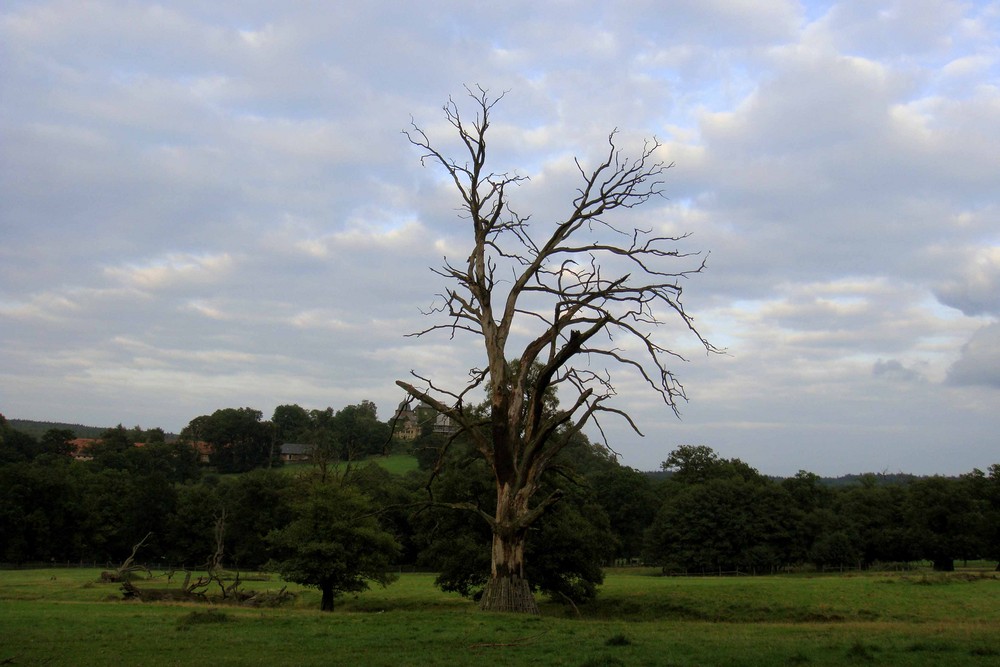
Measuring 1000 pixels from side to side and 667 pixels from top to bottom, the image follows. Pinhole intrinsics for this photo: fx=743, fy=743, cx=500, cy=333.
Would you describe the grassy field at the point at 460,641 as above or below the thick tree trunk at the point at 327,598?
above

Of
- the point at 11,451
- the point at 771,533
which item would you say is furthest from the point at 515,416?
the point at 11,451

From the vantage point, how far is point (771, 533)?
7031 cm

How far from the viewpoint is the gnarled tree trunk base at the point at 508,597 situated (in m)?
18.8

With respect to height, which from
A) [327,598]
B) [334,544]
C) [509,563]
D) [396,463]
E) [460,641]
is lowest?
[327,598]

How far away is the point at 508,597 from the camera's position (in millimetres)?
18859

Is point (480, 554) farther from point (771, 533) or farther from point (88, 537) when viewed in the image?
point (88, 537)

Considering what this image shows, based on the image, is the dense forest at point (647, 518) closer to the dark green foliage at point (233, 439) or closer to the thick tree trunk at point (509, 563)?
the thick tree trunk at point (509, 563)

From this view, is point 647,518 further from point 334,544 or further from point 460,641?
point 460,641

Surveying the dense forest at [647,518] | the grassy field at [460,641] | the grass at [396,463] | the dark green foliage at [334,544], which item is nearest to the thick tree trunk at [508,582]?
the grassy field at [460,641]

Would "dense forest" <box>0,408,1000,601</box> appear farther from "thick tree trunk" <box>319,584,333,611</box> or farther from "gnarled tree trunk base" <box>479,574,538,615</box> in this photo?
"gnarled tree trunk base" <box>479,574,538,615</box>

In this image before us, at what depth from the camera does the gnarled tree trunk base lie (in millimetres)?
18750

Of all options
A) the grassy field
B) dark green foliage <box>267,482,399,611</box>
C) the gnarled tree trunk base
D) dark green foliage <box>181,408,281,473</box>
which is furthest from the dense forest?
dark green foliage <box>181,408,281,473</box>

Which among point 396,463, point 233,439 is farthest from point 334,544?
point 233,439

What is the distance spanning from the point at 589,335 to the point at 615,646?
8062mm
